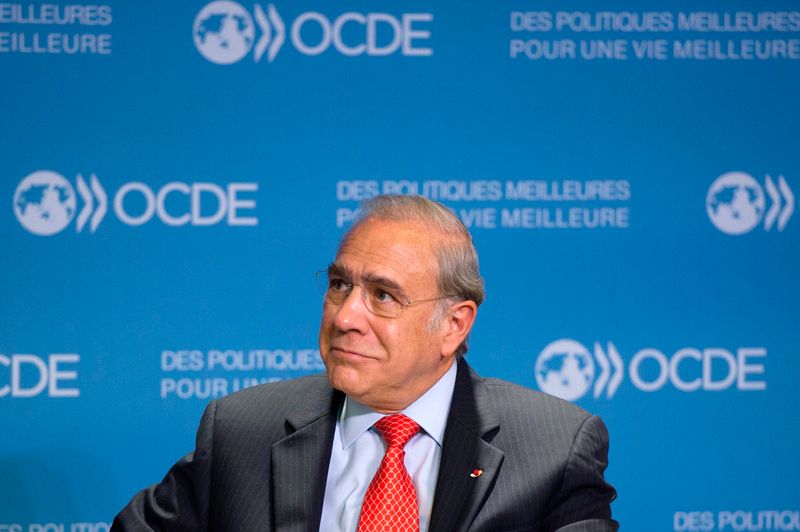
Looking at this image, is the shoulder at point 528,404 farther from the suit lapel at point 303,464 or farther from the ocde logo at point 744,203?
the ocde logo at point 744,203

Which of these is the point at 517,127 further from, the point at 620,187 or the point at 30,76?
the point at 30,76

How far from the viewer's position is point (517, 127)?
359cm

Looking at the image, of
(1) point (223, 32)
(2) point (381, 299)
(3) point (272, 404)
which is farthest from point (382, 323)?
(1) point (223, 32)

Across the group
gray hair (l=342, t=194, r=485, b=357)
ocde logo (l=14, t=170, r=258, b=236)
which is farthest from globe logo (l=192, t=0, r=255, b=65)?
gray hair (l=342, t=194, r=485, b=357)

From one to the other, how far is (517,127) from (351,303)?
1586 mm

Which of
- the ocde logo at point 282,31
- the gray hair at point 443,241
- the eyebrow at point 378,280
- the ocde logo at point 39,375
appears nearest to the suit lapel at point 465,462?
the gray hair at point 443,241

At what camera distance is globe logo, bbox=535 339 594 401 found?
3.62m

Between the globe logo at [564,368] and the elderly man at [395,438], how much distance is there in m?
1.27

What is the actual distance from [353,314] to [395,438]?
0.30 metres

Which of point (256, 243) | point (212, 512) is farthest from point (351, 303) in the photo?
point (256, 243)

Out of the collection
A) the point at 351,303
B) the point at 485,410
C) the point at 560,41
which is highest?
the point at 560,41

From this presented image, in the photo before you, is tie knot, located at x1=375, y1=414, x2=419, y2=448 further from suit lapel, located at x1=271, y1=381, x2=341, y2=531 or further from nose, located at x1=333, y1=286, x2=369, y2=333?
nose, located at x1=333, y1=286, x2=369, y2=333

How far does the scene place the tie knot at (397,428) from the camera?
2.26 metres

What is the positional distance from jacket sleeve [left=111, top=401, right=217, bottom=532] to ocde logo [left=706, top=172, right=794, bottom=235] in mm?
2142
